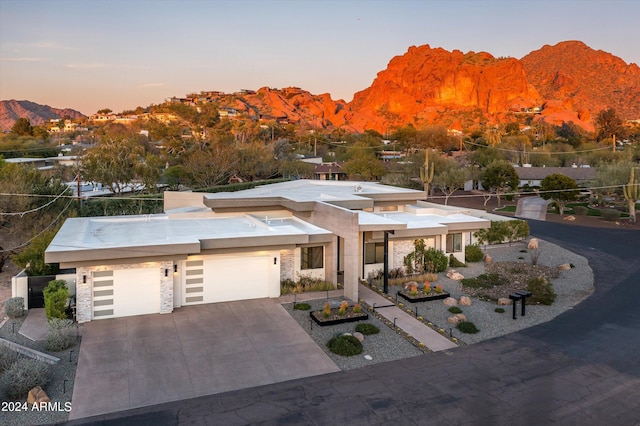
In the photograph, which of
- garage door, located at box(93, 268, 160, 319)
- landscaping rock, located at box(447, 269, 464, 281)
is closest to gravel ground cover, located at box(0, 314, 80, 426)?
garage door, located at box(93, 268, 160, 319)

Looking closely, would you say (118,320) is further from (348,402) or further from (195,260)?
(348,402)

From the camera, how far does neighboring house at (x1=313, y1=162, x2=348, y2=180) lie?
2943 inches

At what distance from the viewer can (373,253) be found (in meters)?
24.0

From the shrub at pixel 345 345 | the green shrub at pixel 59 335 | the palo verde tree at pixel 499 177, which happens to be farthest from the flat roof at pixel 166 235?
the palo verde tree at pixel 499 177

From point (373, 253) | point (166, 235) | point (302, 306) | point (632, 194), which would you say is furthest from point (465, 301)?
point (632, 194)

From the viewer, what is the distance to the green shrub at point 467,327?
55.7ft

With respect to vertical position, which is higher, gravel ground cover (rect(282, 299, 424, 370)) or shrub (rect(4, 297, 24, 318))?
shrub (rect(4, 297, 24, 318))

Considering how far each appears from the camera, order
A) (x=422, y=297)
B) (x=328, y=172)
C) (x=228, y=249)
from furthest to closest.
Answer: (x=328, y=172) < (x=422, y=297) < (x=228, y=249)

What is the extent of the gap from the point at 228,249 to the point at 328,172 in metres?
55.3

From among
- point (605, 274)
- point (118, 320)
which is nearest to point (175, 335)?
point (118, 320)

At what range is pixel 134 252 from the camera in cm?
1748

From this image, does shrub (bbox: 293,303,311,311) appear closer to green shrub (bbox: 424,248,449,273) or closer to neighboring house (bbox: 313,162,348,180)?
green shrub (bbox: 424,248,449,273)

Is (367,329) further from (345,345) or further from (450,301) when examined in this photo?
(450,301)

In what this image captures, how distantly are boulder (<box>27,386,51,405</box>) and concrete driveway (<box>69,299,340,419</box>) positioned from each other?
2.23ft
